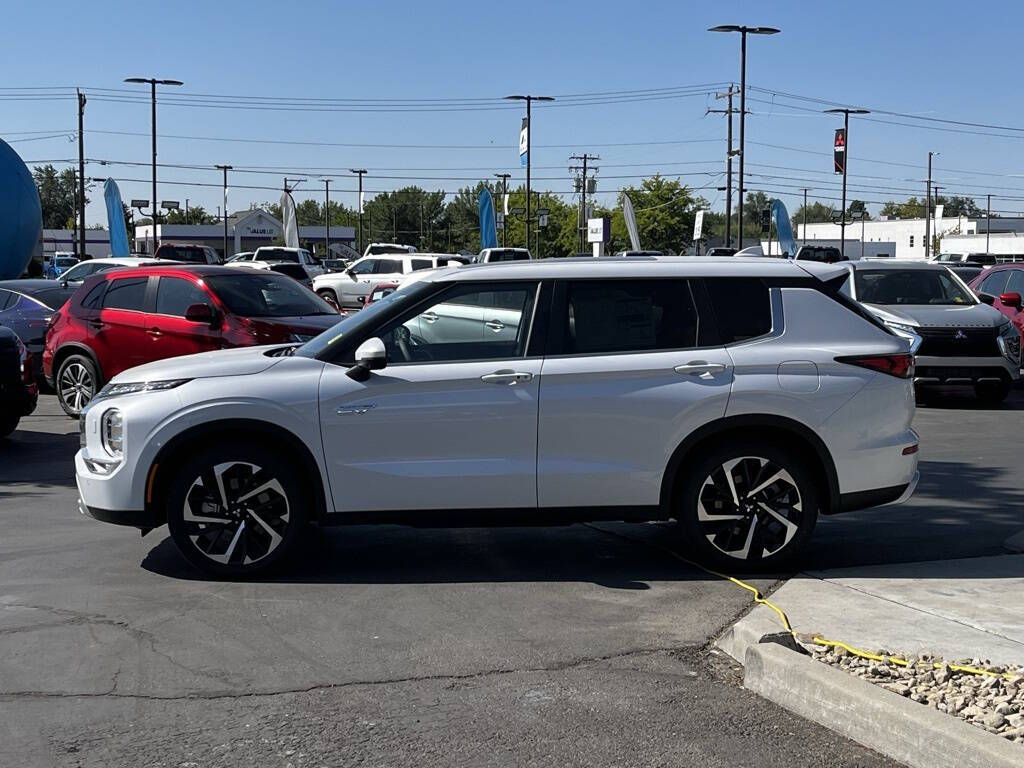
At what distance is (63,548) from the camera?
752cm

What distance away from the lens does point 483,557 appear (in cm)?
727

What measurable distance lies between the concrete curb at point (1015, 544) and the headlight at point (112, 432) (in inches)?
213

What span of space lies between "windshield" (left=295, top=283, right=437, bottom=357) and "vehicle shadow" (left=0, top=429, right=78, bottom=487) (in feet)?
13.4

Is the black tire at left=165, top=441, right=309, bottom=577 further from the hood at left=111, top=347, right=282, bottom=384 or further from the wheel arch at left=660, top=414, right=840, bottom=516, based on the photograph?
the wheel arch at left=660, top=414, right=840, bottom=516

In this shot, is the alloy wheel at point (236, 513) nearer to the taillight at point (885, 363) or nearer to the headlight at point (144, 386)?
the headlight at point (144, 386)

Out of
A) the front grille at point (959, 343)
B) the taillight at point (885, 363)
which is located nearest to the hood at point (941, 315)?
the front grille at point (959, 343)

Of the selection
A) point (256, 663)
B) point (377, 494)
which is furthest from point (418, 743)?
point (377, 494)

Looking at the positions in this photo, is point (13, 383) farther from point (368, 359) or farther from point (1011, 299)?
point (1011, 299)

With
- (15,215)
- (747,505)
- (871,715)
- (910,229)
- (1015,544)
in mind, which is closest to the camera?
(871,715)

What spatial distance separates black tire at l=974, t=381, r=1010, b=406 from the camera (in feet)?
50.8

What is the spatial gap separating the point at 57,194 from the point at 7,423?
543 feet

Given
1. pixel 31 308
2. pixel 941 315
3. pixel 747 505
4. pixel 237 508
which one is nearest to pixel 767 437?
pixel 747 505

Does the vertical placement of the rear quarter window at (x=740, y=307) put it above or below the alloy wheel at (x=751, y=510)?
above

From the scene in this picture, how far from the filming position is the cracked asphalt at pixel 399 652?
4.42 metres
